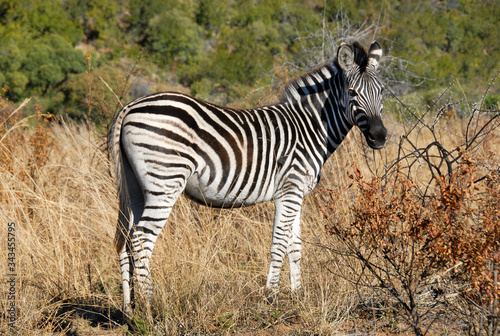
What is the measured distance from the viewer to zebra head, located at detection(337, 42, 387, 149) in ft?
13.9

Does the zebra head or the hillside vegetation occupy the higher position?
the hillside vegetation

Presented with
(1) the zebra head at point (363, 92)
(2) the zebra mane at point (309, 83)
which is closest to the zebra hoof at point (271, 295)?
(1) the zebra head at point (363, 92)

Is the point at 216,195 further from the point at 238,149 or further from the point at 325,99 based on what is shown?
the point at 325,99

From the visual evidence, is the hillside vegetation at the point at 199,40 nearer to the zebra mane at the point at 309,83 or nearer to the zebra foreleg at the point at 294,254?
the zebra mane at the point at 309,83

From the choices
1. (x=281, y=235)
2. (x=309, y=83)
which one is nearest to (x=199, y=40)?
(x=309, y=83)

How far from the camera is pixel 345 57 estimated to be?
450 centimetres

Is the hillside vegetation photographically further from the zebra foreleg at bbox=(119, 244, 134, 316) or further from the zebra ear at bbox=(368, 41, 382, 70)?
the zebra foreleg at bbox=(119, 244, 134, 316)

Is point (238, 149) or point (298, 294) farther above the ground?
point (238, 149)

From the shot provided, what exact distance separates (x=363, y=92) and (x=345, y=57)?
16.0 inches

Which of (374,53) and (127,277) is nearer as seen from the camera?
(127,277)

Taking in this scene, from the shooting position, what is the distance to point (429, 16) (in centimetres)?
4184

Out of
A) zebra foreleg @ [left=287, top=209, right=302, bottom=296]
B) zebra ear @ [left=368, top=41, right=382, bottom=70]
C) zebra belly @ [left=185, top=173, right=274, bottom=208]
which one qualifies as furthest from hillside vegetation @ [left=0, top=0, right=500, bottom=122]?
zebra belly @ [left=185, top=173, right=274, bottom=208]

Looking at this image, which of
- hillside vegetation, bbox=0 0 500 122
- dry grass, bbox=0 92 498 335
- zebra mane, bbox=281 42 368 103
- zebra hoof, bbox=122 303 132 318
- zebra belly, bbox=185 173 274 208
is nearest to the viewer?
dry grass, bbox=0 92 498 335

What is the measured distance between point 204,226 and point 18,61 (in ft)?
92.4
